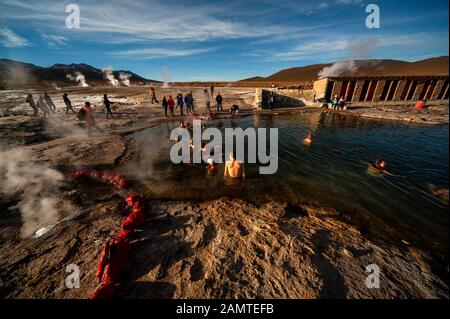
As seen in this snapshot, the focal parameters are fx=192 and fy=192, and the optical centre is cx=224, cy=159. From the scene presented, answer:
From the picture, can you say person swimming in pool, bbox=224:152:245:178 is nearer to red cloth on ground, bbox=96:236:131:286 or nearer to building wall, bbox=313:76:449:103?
red cloth on ground, bbox=96:236:131:286

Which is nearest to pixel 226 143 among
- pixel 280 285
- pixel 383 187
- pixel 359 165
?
pixel 359 165

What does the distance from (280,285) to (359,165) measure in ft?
26.0

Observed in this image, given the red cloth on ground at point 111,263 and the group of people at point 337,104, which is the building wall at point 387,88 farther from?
the red cloth on ground at point 111,263

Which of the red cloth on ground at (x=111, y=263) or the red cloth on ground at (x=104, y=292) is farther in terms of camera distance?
the red cloth on ground at (x=111, y=263)

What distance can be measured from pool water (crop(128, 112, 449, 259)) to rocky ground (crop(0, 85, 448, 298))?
2.22ft

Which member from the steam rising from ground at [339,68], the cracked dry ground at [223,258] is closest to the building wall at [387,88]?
the cracked dry ground at [223,258]

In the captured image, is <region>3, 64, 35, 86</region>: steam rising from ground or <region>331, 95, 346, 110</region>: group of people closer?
<region>331, 95, 346, 110</region>: group of people

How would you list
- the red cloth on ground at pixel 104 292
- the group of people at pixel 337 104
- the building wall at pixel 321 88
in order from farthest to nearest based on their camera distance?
the building wall at pixel 321 88, the group of people at pixel 337 104, the red cloth on ground at pixel 104 292

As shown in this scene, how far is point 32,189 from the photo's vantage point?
277 inches

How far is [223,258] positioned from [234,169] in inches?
162

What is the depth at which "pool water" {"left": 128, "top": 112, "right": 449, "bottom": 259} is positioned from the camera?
5.53 metres

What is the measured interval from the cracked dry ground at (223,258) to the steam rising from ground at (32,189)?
1.30 feet

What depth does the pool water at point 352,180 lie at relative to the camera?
18.1ft

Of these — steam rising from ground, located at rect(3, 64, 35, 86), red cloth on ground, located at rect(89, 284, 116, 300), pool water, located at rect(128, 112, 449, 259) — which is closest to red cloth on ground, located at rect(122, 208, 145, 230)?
pool water, located at rect(128, 112, 449, 259)
